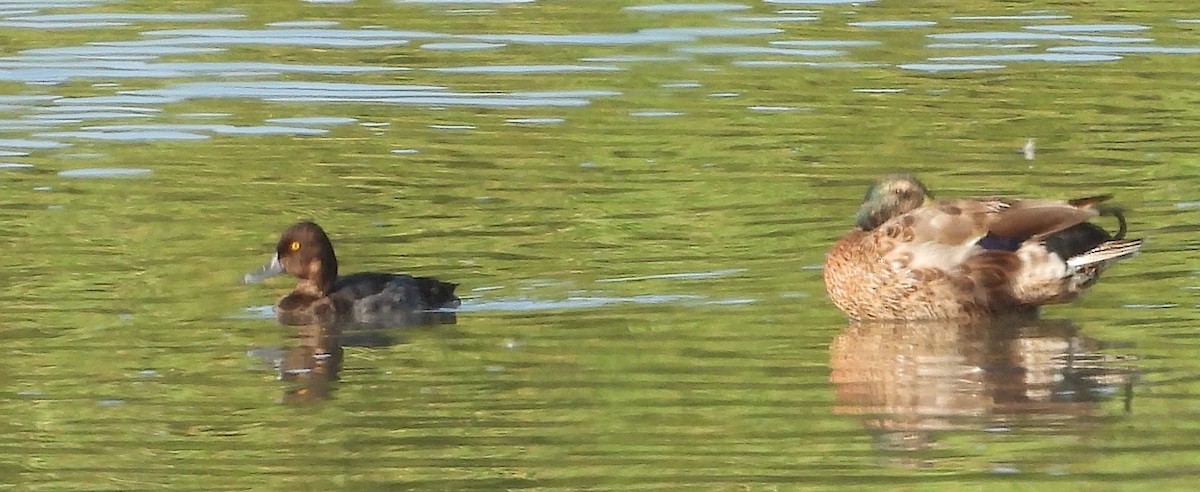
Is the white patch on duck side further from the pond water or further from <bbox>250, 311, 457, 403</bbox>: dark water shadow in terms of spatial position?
<bbox>250, 311, 457, 403</bbox>: dark water shadow

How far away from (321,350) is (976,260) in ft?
8.59

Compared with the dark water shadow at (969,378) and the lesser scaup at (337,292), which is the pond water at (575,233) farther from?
the lesser scaup at (337,292)

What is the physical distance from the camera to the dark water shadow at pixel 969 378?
329 inches

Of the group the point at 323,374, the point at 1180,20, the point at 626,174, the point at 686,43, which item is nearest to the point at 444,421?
the point at 323,374

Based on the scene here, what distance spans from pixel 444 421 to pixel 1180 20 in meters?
12.1

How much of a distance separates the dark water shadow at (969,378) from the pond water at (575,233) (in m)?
0.03

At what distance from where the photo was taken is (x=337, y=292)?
36.0 ft

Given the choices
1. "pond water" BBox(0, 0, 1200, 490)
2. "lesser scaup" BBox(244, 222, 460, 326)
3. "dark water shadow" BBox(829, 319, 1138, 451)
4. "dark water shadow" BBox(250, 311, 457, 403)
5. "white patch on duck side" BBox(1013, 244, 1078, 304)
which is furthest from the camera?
"lesser scaup" BBox(244, 222, 460, 326)

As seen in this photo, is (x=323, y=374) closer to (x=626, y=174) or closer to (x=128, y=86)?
(x=626, y=174)

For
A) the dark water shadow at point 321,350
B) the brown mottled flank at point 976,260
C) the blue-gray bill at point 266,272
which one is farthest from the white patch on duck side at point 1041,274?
the blue-gray bill at point 266,272

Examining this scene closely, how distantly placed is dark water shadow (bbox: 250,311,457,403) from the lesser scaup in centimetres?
4

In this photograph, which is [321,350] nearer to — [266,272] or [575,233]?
[266,272]

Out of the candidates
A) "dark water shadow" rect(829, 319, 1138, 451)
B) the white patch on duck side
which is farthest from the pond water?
the white patch on duck side

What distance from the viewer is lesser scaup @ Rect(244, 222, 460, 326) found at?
10.6 meters
